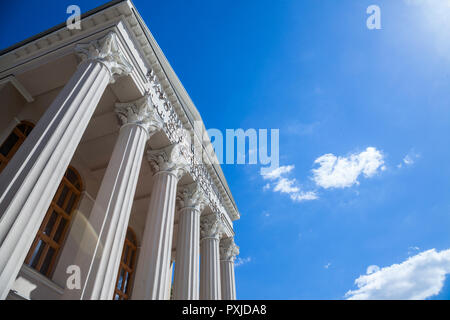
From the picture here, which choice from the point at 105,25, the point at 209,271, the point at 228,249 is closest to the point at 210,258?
the point at 209,271

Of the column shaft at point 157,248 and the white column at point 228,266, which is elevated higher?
the white column at point 228,266

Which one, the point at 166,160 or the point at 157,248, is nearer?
the point at 157,248

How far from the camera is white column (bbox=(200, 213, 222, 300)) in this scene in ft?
60.6

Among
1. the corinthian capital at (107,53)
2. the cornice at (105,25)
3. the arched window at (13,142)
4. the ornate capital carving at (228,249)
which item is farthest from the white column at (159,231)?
the ornate capital carving at (228,249)

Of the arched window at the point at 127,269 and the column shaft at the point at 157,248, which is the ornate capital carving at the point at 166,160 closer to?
the column shaft at the point at 157,248

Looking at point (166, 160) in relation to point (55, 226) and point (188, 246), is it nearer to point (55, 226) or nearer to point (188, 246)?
point (188, 246)

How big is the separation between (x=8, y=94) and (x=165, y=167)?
901cm

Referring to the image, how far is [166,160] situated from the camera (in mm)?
16203

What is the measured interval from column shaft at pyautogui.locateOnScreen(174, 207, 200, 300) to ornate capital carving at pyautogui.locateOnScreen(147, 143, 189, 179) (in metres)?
3.26

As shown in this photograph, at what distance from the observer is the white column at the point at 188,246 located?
48.2 feet

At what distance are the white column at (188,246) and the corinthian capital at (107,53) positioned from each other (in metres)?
Answer: 9.32

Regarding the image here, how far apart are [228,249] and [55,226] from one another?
1416 centimetres

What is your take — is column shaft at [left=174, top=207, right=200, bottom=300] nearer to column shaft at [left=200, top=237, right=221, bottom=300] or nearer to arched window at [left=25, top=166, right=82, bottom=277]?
column shaft at [left=200, top=237, right=221, bottom=300]
